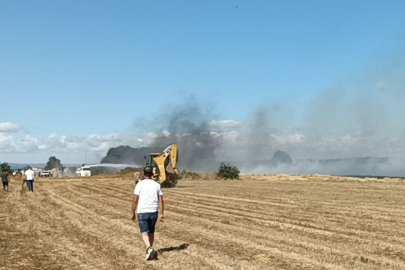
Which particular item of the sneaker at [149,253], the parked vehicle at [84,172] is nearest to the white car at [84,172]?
the parked vehicle at [84,172]

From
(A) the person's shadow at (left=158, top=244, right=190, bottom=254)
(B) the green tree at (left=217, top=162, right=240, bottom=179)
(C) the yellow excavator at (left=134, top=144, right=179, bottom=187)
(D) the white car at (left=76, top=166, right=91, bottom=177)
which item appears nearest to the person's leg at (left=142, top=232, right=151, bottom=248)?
(A) the person's shadow at (left=158, top=244, right=190, bottom=254)

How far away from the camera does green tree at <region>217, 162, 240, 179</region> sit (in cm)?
6278

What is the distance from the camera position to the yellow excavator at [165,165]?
37.4m

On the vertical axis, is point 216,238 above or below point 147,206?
below

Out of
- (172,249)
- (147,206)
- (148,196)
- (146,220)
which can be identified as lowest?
(172,249)

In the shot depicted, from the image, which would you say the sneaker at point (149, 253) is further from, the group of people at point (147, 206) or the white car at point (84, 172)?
the white car at point (84, 172)

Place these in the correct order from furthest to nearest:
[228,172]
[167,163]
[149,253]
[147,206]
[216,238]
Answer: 1. [228,172]
2. [167,163]
3. [216,238]
4. [147,206]
5. [149,253]

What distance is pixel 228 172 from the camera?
63.0 metres

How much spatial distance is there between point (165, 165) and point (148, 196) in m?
27.2

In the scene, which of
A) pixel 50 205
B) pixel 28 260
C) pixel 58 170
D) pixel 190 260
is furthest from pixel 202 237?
pixel 58 170

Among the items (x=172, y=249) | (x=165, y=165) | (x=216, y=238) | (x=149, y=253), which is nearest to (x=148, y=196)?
(x=149, y=253)

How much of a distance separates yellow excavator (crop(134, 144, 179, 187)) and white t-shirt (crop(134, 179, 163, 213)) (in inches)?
1032

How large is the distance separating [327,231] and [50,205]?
→ 1567cm

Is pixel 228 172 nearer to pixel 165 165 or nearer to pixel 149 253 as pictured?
pixel 165 165
